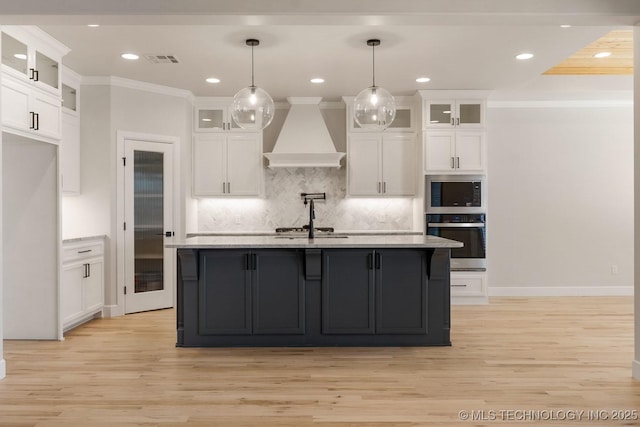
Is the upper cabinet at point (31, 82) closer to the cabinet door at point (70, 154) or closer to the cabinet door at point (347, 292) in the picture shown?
the cabinet door at point (70, 154)

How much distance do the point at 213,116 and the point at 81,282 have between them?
8.83ft

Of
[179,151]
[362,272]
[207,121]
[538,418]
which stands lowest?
[538,418]

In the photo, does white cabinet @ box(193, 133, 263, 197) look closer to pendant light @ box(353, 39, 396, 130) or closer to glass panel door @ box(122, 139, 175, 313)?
glass panel door @ box(122, 139, 175, 313)

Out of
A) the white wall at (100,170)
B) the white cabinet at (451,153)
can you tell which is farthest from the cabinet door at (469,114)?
the white wall at (100,170)

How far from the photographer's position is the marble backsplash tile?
7000 millimetres

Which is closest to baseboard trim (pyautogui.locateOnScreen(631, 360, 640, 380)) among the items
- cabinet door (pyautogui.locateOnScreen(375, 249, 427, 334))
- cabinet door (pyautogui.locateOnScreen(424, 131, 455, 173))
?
cabinet door (pyautogui.locateOnScreen(375, 249, 427, 334))

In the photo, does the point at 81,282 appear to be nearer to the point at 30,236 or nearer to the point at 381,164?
the point at 30,236

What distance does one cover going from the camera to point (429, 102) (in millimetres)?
6328

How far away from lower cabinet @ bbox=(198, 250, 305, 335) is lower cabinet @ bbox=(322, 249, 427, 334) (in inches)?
10.1

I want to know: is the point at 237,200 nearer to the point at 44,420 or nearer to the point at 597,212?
the point at 44,420

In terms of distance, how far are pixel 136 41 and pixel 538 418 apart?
4.16m

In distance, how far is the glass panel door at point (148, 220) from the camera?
19.2 feet

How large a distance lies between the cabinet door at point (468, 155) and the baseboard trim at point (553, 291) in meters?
1.73

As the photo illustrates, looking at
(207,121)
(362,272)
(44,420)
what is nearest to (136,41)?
(207,121)
